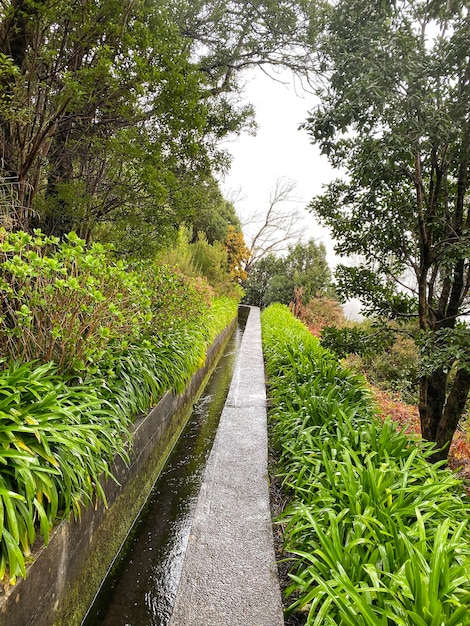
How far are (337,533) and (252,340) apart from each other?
6254mm

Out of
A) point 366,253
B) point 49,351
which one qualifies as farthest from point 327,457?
point 366,253

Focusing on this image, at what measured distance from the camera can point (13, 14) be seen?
321 centimetres

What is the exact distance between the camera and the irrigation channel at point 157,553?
177 centimetres

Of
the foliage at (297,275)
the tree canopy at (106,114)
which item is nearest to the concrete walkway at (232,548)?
the tree canopy at (106,114)

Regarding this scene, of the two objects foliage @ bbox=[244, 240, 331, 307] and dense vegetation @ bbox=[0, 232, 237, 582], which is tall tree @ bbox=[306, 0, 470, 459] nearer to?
dense vegetation @ bbox=[0, 232, 237, 582]

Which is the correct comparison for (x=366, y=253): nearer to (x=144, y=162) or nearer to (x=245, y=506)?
(x=245, y=506)

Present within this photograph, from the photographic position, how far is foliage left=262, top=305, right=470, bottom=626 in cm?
124

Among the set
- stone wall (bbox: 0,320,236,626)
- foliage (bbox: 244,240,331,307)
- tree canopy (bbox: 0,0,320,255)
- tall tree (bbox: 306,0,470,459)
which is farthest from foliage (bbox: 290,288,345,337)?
stone wall (bbox: 0,320,236,626)

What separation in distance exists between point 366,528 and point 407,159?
2625 millimetres

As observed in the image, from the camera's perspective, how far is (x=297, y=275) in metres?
16.0

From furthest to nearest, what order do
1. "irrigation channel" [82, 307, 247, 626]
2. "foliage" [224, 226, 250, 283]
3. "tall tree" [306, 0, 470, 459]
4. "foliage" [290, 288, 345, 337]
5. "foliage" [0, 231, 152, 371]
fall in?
"foliage" [224, 226, 250, 283]
"foliage" [290, 288, 345, 337]
"tall tree" [306, 0, 470, 459]
"foliage" [0, 231, 152, 371]
"irrigation channel" [82, 307, 247, 626]

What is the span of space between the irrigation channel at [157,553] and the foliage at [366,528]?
71 centimetres

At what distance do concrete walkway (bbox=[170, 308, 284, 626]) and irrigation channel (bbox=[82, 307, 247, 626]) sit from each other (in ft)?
1.15

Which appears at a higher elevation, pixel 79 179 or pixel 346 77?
pixel 346 77
